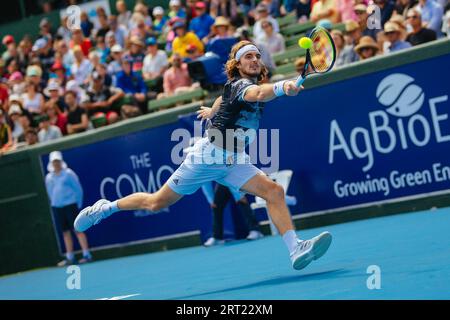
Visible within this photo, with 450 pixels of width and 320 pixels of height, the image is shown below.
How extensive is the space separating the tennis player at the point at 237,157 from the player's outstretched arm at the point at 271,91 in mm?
81

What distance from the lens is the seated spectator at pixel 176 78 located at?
1784 centimetres

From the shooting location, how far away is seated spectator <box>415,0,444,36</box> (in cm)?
1466

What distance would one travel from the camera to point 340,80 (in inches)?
559

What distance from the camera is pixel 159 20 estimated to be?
71.6ft

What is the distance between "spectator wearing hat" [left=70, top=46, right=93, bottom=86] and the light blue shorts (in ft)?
40.3

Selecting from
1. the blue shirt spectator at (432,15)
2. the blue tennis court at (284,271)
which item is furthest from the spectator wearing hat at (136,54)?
the blue shirt spectator at (432,15)

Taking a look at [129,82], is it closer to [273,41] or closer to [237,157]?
[273,41]

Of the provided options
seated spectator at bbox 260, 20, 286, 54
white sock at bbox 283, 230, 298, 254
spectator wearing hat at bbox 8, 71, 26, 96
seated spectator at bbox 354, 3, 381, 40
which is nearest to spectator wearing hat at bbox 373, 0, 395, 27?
seated spectator at bbox 354, 3, 381, 40

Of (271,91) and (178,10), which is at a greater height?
(178,10)

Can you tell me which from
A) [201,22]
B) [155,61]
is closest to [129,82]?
[155,61]

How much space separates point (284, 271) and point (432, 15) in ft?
21.4

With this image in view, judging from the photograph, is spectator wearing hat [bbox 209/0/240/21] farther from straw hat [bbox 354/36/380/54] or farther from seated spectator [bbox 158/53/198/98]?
straw hat [bbox 354/36/380/54]

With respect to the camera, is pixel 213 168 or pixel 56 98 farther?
pixel 56 98

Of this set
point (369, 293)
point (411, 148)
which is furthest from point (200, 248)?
point (369, 293)
